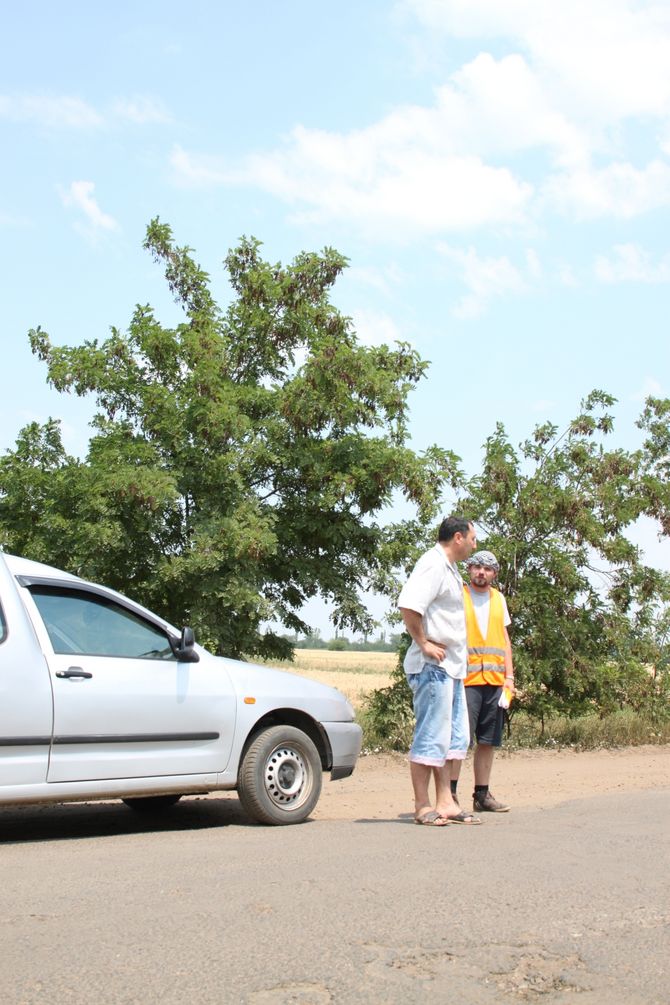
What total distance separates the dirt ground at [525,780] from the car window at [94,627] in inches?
83.5

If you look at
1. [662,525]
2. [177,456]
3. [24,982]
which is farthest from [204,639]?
[24,982]

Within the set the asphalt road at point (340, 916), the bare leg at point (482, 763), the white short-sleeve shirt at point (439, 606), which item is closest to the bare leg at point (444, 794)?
the asphalt road at point (340, 916)

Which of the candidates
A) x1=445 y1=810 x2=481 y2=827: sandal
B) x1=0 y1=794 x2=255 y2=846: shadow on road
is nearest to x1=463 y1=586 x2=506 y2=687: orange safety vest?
x1=445 y1=810 x2=481 y2=827: sandal

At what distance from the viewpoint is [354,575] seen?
1305 centimetres

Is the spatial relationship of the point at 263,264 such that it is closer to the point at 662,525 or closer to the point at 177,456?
the point at 177,456

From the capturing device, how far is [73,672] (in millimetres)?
7004

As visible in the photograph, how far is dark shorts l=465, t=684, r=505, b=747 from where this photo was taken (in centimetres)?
833

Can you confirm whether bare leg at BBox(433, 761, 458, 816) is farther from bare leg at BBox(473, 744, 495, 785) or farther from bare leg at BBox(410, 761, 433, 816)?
bare leg at BBox(473, 744, 495, 785)

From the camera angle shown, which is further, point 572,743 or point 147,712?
point 572,743

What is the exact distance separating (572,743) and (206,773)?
24.1 ft

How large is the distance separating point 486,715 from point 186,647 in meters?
2.30

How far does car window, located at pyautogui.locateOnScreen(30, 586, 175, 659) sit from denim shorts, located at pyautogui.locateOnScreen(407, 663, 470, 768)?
1.69 meters

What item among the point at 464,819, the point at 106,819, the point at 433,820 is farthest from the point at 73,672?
the point at 464,819

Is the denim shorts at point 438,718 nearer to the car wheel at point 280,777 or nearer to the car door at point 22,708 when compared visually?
the car wheel at point 280,777
